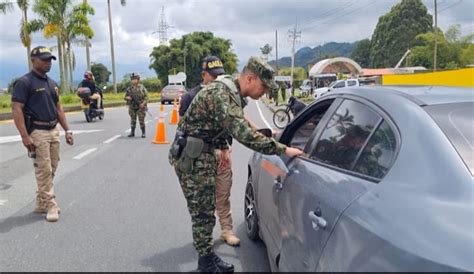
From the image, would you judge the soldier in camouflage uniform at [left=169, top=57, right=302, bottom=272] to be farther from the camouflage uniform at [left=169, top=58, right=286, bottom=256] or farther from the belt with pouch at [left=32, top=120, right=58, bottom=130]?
the belt with pouch at [left=32, top=120, right=58, bottom=130]

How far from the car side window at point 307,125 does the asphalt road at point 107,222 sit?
107cm

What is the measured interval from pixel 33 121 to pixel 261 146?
2.99m

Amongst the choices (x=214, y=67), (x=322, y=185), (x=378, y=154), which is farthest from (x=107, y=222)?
(x=378, y=154)

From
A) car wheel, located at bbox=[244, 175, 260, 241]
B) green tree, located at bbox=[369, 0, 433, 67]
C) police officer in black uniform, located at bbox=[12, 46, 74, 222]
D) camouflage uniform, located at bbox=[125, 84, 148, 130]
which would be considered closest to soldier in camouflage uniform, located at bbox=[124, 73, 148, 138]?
camouflage uniform, located at bbox=[125, 84, 148, 130]

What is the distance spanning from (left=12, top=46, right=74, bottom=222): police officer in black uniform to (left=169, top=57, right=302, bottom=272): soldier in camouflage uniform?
2204mm

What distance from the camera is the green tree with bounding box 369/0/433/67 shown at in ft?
284

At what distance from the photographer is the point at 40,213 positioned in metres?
5.28

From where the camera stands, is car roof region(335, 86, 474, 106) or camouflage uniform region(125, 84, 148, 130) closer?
car roof region(335, 86, 474, 106)

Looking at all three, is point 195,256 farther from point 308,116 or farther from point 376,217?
point 376,217

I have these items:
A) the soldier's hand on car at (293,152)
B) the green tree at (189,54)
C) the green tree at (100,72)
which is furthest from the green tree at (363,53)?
the soldier's hand on car at (293,152)

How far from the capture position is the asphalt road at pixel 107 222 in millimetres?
3924

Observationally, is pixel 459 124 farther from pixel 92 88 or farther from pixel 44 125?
pixel 92 88

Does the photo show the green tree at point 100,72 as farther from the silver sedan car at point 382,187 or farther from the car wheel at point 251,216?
the silver sedan car at point 382,187

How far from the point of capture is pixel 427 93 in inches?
100
